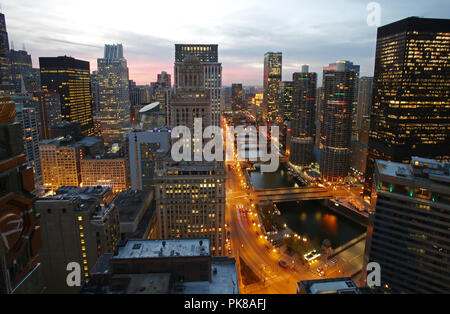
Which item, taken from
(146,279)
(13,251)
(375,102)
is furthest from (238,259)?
(375,102)

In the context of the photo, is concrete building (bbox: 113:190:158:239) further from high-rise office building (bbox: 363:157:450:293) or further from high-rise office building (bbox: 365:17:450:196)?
high-rise office building (bbox: 365:17:450:196)

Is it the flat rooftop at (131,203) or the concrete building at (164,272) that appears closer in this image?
the concrete building at (164,272)

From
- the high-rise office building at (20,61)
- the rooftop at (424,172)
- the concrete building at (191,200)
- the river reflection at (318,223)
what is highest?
the high-rise office building at (20,61)

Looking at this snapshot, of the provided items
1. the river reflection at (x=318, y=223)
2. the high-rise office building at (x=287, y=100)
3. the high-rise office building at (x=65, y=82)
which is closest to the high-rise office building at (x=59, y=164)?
the high-rise office building at (x=65, y=82)

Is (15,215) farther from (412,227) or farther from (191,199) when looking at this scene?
(412,227)

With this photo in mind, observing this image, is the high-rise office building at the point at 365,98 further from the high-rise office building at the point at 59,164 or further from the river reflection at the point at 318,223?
the high-rise office building at the point at 59,164

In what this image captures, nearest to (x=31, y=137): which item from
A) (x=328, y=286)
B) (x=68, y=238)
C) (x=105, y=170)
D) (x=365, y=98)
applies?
(x=105, y=170)
